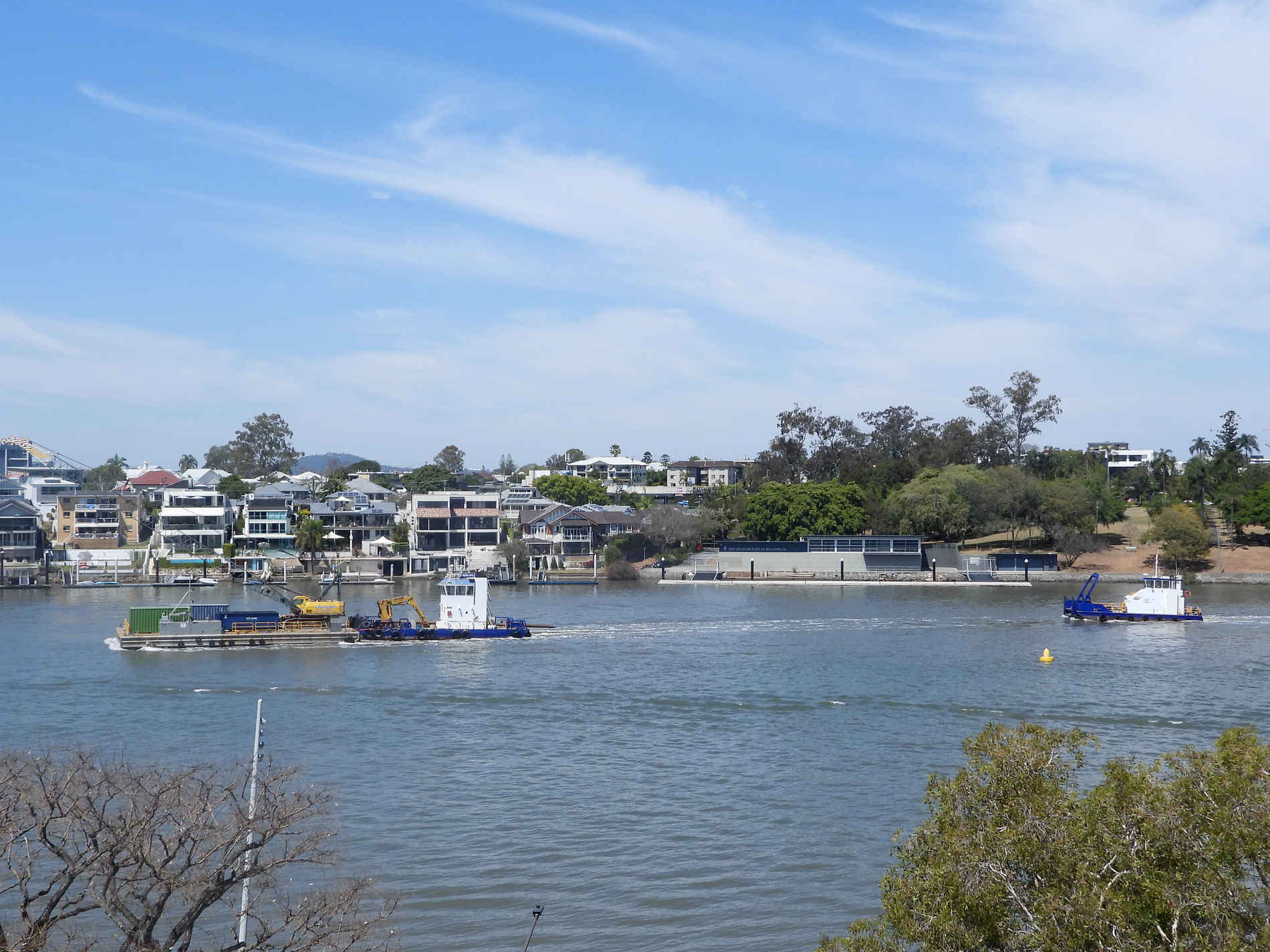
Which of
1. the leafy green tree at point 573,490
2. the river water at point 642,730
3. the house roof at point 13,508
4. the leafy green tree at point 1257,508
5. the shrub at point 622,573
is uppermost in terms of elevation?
the leafy green tree at point 573,490

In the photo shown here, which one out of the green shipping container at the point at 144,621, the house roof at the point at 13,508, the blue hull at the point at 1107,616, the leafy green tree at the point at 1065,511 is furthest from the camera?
the house roof at the point at 13,508

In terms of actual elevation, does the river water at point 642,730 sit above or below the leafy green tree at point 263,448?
below

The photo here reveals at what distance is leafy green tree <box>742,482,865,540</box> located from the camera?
7950 cm

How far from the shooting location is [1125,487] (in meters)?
102

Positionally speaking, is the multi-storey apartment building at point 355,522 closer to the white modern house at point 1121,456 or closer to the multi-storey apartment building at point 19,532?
the multi-storey apartment building at point 19,532

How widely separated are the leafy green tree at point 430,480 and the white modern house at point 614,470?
24316 mm

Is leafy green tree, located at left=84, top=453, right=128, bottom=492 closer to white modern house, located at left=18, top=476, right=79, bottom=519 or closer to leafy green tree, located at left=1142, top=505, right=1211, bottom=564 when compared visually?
white modern house, located at left=18, top=476, right=79, bottom=519

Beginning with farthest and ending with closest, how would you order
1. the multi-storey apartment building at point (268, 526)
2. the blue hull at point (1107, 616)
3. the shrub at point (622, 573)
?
1. the multi-storey apartment building at point (268, 526)
2. the shrub at point (622, 573)
3. the blue hull at point (1107, 616)

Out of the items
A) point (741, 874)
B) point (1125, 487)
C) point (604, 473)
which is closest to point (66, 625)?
point (741, 874)

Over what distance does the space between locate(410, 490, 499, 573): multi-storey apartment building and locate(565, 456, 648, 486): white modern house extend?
186 ft

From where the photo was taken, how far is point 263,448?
13512 cm

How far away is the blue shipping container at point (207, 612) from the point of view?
46656mm

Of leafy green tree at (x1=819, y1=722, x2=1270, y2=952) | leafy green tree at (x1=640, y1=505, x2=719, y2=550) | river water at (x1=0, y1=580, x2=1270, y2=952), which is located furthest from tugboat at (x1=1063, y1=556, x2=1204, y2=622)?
leafy green tree at (x1=819, y1=722, x2=1270, y2=952)

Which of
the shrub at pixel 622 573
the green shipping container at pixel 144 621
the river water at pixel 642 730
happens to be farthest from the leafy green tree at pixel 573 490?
the green shipping container at pixel 144 621
